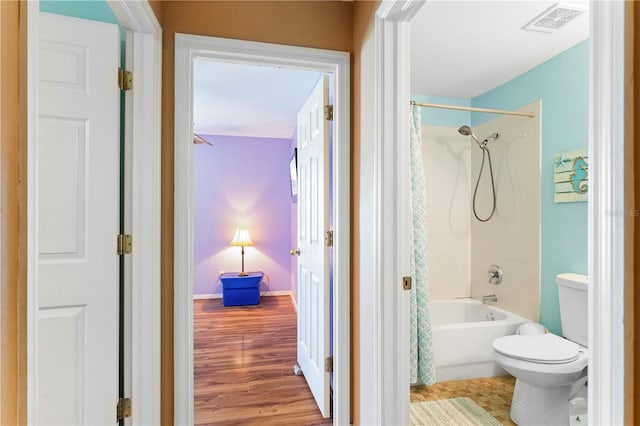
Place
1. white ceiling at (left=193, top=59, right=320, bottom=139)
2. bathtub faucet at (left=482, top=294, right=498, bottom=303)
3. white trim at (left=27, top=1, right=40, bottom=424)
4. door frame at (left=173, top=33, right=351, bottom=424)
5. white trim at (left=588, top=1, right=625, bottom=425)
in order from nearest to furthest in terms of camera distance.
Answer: white trim at (left=588, top=1, right=625, bottom=425)
white trim at (left=27, top=1, right=40, bottom=424)
door frame at (left=173, top=33, right=351, bottom=424)
white ceiling at (left=193, top=59, right=320, bottom=139)
bathtub faucet at (left=482, top=294, right=498, bottom=303)

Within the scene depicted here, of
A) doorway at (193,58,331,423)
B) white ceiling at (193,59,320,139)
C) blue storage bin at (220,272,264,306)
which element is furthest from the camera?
blue storage bin at (220,272,264,306)

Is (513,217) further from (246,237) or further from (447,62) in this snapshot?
(246,237)

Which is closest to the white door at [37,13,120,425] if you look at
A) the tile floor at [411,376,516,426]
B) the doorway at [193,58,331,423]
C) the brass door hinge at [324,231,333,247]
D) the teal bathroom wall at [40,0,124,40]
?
the teal bathroom wall at [40,0,124,40]

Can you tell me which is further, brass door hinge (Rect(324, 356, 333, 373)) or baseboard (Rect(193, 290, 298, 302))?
baseboard (Rect(193, 290, 298, 302))

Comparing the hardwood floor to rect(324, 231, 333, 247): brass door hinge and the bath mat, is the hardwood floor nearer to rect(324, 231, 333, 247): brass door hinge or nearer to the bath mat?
the bath mat

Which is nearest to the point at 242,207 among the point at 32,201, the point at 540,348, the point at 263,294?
the point at 263,294

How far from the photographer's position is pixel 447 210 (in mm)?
3127

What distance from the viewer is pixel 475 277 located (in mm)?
3105

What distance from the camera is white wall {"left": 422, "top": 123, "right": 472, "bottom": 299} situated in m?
3.09

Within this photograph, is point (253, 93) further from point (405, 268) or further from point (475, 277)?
point (475, 277)

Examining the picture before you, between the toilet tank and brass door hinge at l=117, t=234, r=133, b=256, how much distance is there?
2489mm

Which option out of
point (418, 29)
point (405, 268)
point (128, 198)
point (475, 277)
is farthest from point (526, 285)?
point (128, 198)

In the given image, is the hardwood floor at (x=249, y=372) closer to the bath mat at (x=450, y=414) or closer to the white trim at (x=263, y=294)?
the bath mat at (x=450, y=414)

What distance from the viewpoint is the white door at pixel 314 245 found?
1937 mm
